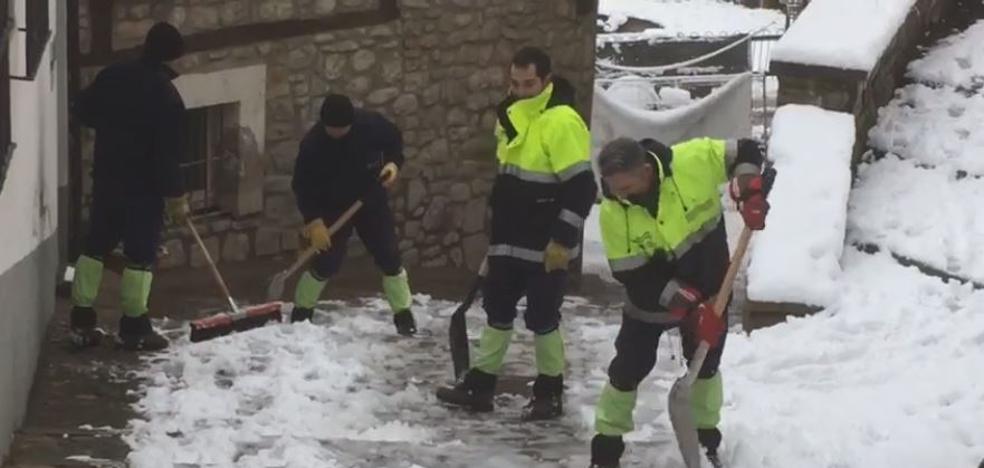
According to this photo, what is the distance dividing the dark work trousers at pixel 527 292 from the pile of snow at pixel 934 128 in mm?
3233

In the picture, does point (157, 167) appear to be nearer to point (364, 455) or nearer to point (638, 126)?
point (364, 455)

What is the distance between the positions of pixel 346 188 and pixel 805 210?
236 cm

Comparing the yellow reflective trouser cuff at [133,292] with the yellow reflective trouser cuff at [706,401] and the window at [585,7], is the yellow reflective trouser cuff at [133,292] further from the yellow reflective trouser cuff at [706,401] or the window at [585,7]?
the window at [585,7]

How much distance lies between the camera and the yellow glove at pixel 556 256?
25.0ft

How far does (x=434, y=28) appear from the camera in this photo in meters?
13.5

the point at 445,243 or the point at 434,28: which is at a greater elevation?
the point at 434,28

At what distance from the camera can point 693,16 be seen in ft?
114

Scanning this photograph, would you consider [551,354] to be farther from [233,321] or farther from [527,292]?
[233,321]

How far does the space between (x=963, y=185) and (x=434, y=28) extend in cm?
486

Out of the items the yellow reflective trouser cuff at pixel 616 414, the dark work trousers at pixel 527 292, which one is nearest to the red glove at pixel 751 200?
the yellow reflective trouser cuff at pixel 616 414

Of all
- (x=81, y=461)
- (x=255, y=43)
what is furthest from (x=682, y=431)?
(x=255, y=43)

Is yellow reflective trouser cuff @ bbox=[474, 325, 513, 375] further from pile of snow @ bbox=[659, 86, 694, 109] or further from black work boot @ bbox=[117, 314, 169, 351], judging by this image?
pile of snow @ bbox=[659, 86, 694, 109]

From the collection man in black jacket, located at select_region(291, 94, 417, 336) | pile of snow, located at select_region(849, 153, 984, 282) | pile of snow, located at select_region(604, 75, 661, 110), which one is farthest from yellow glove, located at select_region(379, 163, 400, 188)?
pile of snow, located at select_region(604, 75, 661, 110)

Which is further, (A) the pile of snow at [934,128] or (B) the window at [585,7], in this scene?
(B) the window at [585,7]
